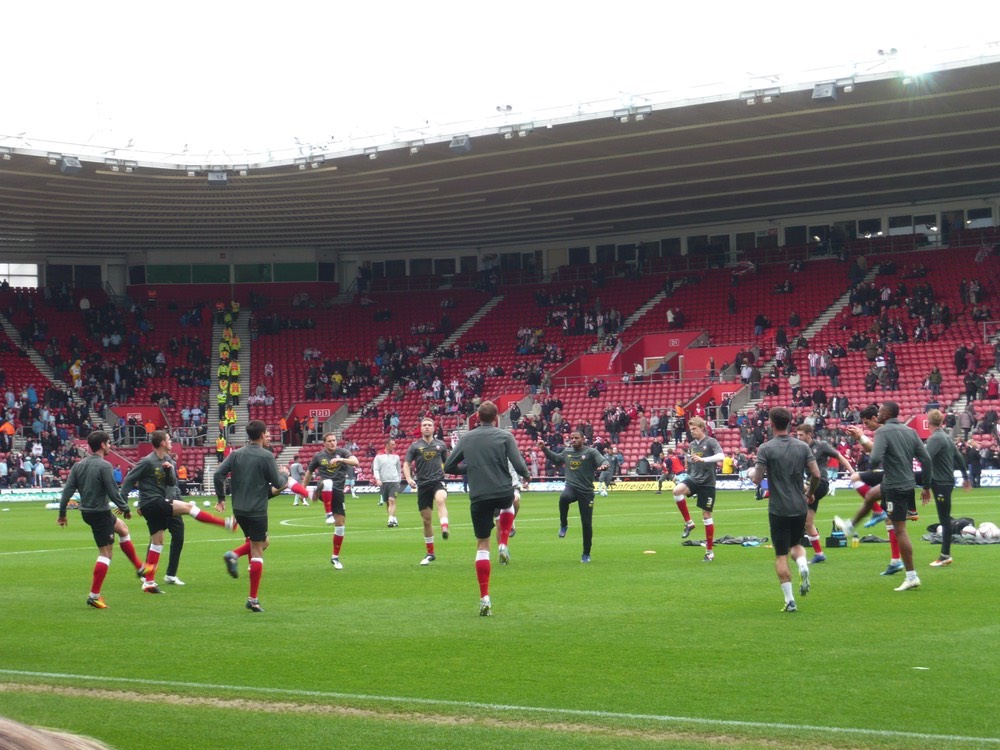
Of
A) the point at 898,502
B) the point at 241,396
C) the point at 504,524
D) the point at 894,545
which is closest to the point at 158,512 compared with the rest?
the point at 504,524

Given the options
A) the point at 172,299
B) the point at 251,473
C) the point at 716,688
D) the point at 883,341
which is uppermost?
the point at 172,299

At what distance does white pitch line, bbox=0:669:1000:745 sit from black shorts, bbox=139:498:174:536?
5.71m

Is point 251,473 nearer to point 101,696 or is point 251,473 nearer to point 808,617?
point 101,696

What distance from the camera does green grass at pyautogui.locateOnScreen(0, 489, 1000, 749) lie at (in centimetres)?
846

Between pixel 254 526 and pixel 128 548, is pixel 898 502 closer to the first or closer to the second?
pixel 254 526

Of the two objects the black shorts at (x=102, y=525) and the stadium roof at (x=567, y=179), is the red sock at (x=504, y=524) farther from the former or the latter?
the stadium roof at (x=567, y=179)

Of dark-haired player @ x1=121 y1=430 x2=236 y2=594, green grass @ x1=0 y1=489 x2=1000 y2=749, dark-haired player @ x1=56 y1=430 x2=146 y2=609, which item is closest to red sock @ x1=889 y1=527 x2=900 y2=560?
green grass @ x1=0 y1=489 x2=1000 y2=749

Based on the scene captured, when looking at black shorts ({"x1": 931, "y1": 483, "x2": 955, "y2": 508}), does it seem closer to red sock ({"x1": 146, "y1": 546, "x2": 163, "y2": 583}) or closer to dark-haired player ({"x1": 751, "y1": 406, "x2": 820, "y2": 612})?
dark-haired player ({"x1": 751, "y1": 406, "x2": 820, "y2": 612})

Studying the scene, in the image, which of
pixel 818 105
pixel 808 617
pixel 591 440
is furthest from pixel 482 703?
pixel 591 440

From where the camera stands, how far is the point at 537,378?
183 ft

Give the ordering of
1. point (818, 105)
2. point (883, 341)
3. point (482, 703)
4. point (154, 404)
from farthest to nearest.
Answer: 1. point (154, 404)
2. point (883, 341)
3. point (818, 105)
4. point (482, 703)

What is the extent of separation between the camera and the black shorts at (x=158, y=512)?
54.6ft

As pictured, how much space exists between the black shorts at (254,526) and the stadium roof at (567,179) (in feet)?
96.3

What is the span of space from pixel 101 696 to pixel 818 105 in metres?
36.1
